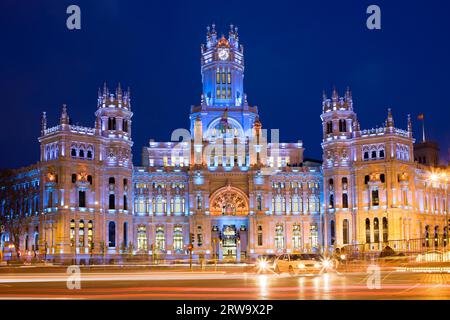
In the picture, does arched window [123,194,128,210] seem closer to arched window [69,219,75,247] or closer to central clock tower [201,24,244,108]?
arched window [69,219,75,247]

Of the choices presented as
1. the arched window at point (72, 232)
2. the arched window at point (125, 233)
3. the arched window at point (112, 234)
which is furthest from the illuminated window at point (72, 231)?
the arched window at point (125, 233)

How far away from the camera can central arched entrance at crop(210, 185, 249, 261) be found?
4894 inches

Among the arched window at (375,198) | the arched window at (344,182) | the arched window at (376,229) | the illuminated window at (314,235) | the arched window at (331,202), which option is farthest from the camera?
the illuminated window at (314,235)

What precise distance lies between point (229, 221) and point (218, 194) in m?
5.22

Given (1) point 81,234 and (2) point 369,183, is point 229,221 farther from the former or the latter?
(1) point 81,234

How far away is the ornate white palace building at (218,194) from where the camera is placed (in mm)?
115312

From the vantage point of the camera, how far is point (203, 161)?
127m

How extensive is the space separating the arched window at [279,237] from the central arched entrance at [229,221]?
226 inches

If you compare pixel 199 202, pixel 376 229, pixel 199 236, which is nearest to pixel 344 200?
pixel 376 229

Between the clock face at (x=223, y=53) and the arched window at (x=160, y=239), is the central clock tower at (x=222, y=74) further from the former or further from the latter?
the arched window at (x=160, y=239)

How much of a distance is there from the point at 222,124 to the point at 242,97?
9682 millimetres

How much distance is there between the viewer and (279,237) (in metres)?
126

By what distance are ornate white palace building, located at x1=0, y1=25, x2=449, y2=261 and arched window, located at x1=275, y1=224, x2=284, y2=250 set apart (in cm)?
18
